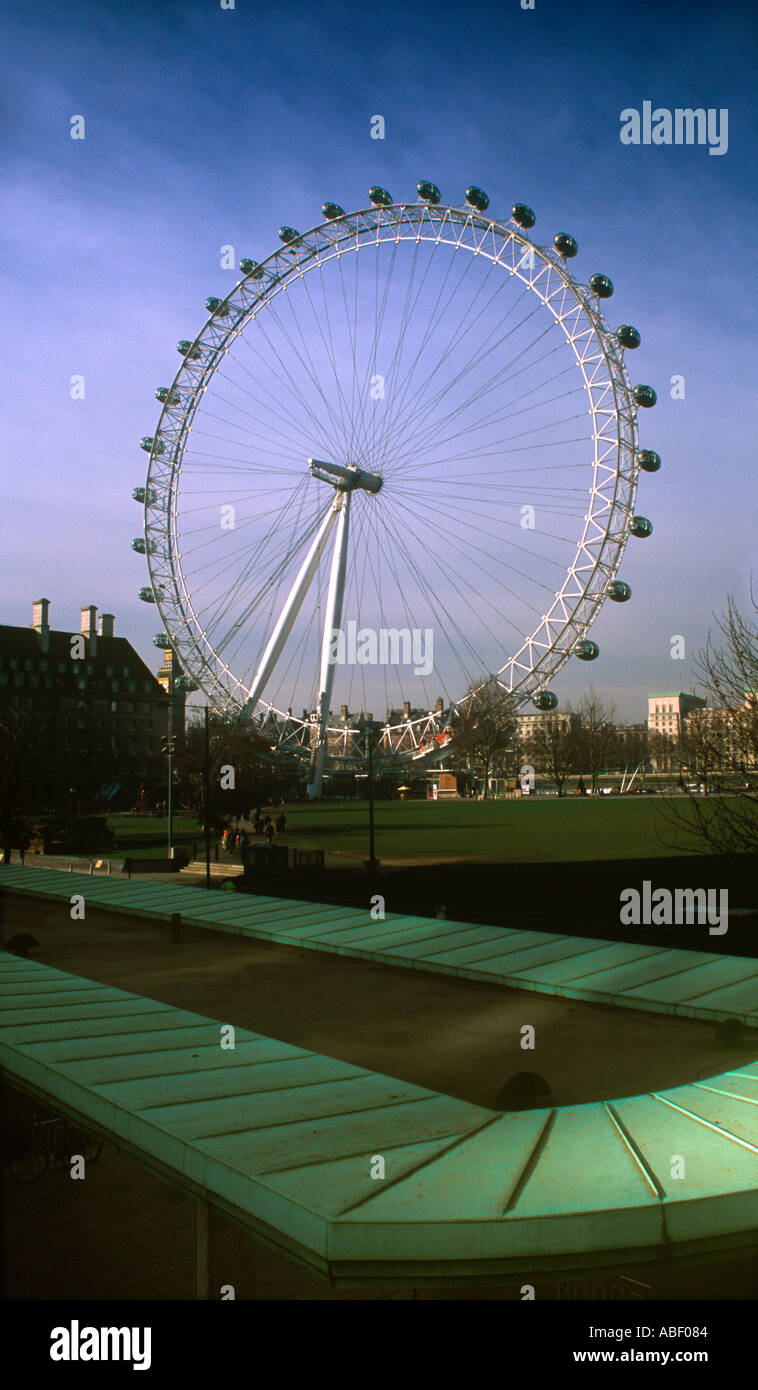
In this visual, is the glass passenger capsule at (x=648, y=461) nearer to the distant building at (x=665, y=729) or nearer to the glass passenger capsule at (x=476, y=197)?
the glass passenger capsule at (x=476, y=197)

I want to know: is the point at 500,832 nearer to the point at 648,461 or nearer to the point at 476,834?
the point at 476,834

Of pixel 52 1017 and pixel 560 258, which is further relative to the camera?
pixel 560 258

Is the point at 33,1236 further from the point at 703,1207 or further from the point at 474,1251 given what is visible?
the point at 703,1207

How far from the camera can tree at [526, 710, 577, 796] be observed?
116938 mm

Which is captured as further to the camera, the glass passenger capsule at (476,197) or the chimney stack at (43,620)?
the chimney stack at (43,620)

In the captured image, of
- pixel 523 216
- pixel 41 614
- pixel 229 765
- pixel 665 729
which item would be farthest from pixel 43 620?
pixel 665 729

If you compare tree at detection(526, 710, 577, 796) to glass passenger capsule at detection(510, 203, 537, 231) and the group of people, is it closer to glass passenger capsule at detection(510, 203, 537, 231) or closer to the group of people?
the group of people

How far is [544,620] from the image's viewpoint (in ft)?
129

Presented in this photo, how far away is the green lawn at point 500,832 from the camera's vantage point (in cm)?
4175

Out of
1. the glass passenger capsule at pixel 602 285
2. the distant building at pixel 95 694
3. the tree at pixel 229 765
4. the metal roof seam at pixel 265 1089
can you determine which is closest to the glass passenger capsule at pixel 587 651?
the glass passenger capsule at pixel 602 285

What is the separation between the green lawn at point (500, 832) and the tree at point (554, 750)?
40.5 meters

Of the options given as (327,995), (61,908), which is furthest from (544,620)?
(327,995)
